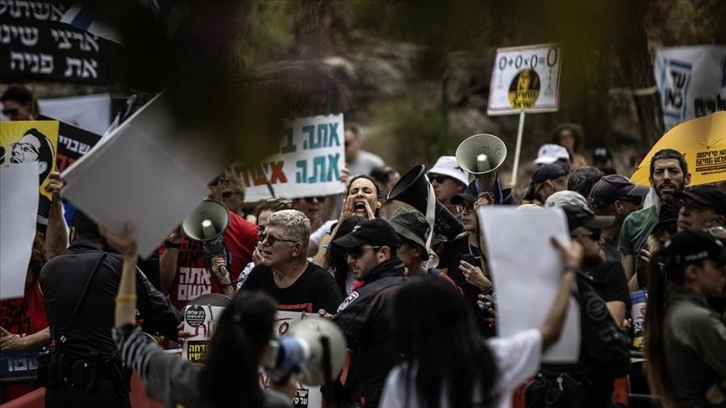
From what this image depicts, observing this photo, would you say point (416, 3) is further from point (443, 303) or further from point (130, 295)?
point (130, 295)

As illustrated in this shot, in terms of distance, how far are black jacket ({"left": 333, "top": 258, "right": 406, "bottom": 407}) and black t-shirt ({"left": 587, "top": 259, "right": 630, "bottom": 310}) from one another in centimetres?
110

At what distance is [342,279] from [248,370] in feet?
13.1

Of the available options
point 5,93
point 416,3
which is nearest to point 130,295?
point 416,3

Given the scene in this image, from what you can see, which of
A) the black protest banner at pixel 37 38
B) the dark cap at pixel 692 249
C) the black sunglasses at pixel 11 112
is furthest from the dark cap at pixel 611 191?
the black sunglasses at pixel 11 112

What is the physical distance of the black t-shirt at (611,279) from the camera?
6883mm

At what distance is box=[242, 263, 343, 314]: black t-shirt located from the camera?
7.84 m

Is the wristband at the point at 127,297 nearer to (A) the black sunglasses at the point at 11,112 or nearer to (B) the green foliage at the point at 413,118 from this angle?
(B) the green foliage at the point at 413,118

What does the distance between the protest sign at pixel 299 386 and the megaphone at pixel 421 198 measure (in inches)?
55.4

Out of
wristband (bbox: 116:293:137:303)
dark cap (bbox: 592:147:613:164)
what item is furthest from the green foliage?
dark cap (bbox: 592:147:613:164)

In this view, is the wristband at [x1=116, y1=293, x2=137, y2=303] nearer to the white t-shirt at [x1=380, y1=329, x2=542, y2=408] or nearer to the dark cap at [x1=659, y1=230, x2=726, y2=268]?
the white t-shirt at [x1=380, y1=329, x2=542, y2=408]

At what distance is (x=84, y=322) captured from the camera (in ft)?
24.9

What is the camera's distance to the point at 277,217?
809 cm

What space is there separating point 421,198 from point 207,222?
154 cm

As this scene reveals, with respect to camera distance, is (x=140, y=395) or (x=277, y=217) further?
(x=140, y=395)
